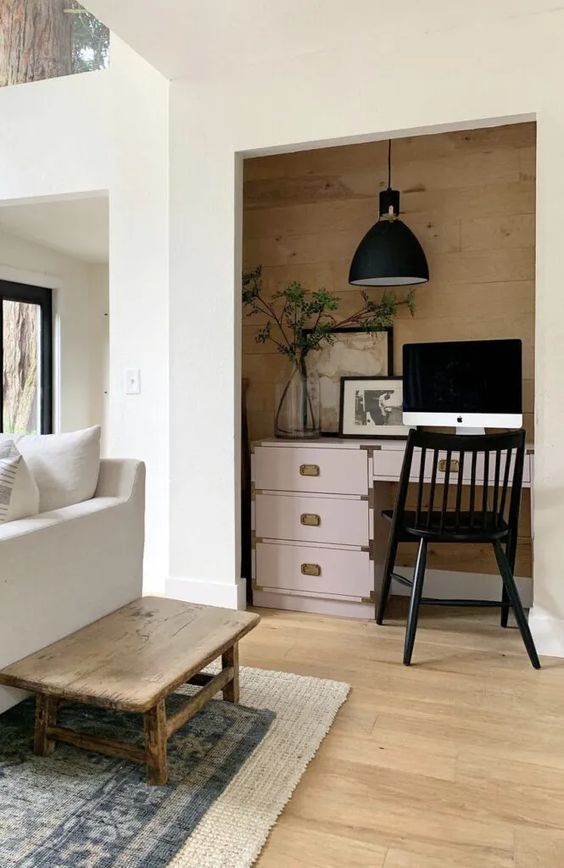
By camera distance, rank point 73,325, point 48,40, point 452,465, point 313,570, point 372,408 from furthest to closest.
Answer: point 73,325 < point 48,40 < point 372,408 < point 313,570 < point 452,465

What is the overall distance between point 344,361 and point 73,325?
3.28 meters

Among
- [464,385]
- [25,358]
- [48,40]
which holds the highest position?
[48,40]

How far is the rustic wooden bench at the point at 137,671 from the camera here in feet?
5.22

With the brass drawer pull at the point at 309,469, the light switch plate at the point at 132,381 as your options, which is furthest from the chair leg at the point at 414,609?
the light switch plate at the point at 132,381

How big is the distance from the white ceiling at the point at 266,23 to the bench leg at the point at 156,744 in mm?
2414

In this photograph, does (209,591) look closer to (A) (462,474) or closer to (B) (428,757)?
(A) (462,474)

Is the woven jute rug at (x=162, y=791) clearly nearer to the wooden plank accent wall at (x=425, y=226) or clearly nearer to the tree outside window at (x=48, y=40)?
the wooden plank accent wall at (x=425, y=226)

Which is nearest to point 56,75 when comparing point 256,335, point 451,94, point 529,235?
point 256,335

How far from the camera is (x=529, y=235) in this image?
3166 millimetres

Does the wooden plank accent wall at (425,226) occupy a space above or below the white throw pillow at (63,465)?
above

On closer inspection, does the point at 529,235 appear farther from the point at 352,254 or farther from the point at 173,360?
the point at 173,360

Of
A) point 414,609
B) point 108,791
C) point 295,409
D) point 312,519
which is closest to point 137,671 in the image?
point 108,791

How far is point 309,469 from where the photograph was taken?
3.09m

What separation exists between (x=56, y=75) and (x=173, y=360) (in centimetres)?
182
